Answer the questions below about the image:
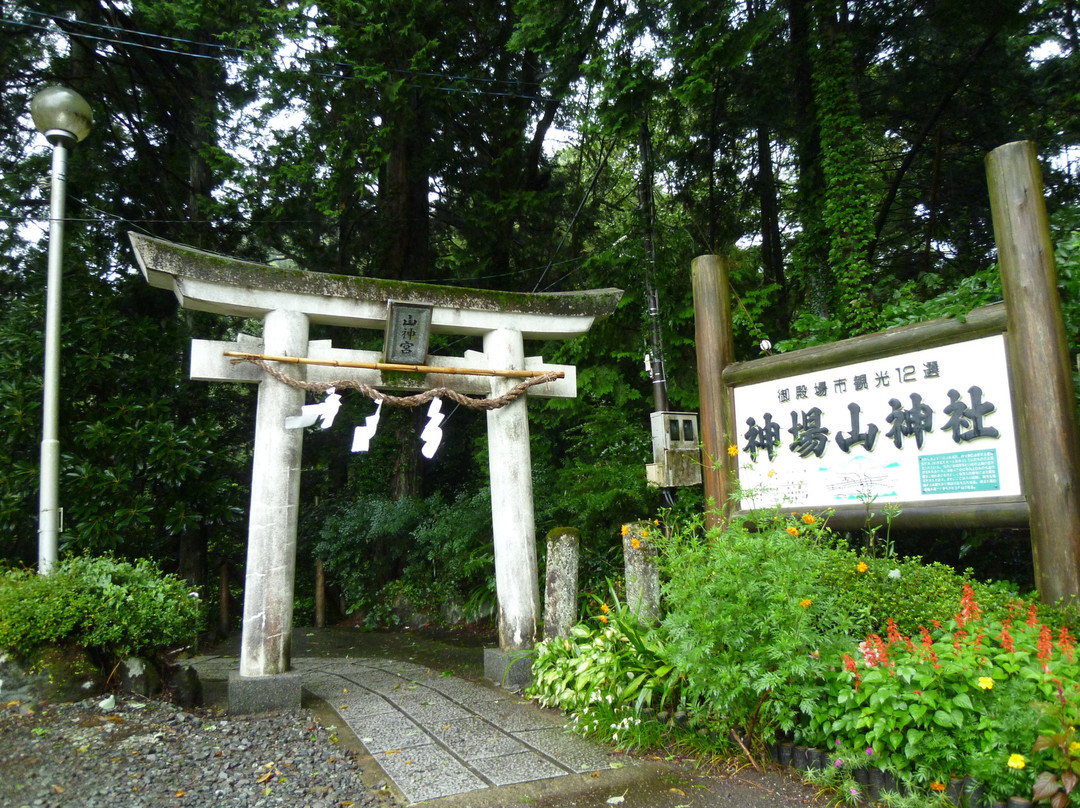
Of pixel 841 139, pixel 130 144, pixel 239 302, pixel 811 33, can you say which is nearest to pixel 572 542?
pixel 239 302

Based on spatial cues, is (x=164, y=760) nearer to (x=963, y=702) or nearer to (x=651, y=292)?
(x=963, y=702)

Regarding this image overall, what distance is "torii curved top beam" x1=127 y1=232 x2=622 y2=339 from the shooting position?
541 centimetres

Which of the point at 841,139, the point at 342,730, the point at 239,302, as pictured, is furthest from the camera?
the point at 841,139

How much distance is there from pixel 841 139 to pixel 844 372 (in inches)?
171

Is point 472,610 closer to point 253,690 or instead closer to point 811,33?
point 253,690

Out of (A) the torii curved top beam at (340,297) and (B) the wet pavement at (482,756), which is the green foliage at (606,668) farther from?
(A) the torii curved top beam at (340,297)

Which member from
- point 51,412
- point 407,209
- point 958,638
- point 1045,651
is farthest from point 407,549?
point 1045,651

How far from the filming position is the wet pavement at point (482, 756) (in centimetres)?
350

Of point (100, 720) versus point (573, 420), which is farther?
point (573, 420)

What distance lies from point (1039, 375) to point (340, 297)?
16.2ft

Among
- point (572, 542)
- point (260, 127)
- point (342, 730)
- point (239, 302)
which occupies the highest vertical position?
point (260, 127)

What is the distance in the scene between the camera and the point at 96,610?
4.98 meters

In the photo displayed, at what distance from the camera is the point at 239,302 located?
221 inches

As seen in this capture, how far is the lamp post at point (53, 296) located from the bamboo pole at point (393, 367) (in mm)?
1633
